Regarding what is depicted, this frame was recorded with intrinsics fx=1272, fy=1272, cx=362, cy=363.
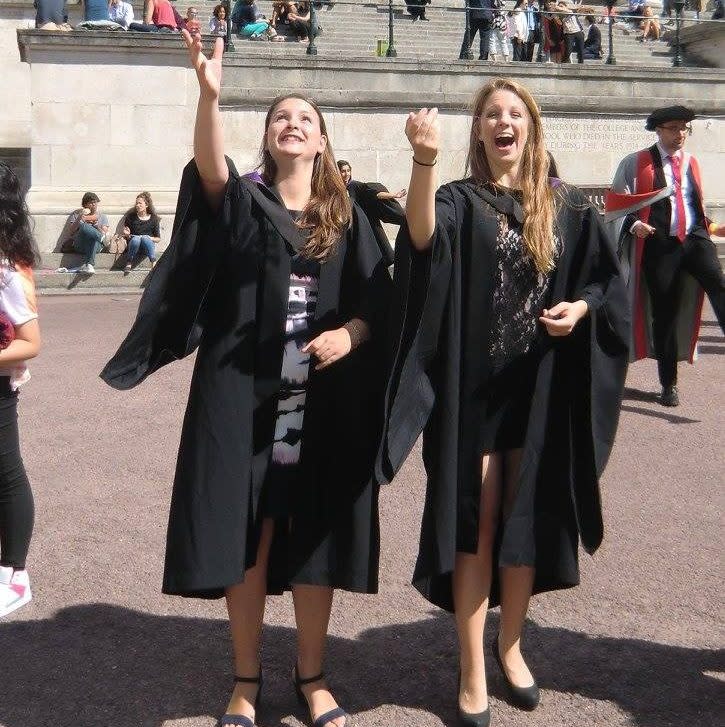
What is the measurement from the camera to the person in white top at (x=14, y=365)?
4648 mm

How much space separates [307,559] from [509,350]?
2.92ft

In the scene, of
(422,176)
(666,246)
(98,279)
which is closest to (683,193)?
(666,246)

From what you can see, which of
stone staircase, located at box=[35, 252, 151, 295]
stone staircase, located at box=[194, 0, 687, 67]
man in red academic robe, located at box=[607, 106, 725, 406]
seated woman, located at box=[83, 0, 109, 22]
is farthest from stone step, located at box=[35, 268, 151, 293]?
man in red academic robe, located at box=[607, 106, 725, 406]

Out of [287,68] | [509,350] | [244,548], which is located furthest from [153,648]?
[287,68]

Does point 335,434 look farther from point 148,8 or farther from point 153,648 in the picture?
point 148,8

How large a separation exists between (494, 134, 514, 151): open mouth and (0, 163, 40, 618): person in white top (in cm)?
185

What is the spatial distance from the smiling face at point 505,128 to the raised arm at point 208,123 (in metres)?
0.84

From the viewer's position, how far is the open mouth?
393 centimetres

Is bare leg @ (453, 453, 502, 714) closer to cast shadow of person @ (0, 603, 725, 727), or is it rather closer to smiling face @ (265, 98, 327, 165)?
cast shadow of person @ (0, 603, 725, 727)

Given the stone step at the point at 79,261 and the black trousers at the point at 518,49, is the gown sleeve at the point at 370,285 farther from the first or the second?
the black trousers at the point at 518,49

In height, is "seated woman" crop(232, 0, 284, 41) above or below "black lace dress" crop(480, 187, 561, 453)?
above

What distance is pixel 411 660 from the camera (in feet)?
14.4

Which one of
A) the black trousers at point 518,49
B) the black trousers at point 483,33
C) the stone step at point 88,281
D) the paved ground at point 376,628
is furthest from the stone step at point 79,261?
the paved ground at point 376,628

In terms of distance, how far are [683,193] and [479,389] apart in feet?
17.0
